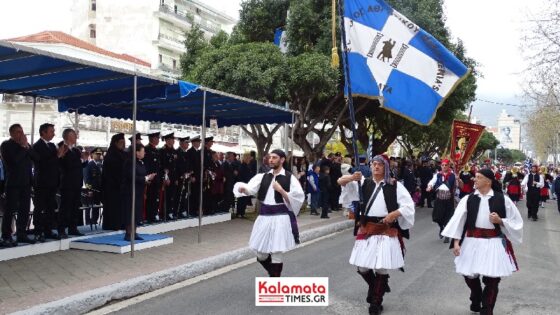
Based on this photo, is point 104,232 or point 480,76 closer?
point 104,232

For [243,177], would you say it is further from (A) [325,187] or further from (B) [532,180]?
(B) [532,180]

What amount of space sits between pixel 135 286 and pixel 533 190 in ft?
55.2

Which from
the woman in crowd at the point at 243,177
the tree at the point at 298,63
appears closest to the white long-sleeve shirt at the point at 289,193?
the woman in crowd at the point at 243,177

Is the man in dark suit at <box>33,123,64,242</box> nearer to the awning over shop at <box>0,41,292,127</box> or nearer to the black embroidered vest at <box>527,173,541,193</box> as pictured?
the awning over shop at <box>0,41,292,127</box>

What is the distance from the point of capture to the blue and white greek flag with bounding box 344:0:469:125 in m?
8.35

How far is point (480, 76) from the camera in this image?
89.5 ft

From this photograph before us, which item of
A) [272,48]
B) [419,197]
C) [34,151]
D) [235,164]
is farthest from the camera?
[419,197]

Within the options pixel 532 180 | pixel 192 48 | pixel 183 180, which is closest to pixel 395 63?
pixel 183 180

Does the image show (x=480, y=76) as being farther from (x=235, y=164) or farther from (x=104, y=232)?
(x=104, y=232)

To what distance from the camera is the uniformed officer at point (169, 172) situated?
12.9 meters

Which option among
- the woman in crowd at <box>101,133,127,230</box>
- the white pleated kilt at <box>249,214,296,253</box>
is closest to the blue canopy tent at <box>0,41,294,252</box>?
the woman in crowd at <box>101,133,127,230</box>

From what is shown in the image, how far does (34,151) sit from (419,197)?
18.9 meters

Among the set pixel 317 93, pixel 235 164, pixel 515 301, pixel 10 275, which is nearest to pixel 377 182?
pixel 515 301

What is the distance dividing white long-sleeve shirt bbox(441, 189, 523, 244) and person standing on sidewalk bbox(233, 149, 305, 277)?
184 centimetres
